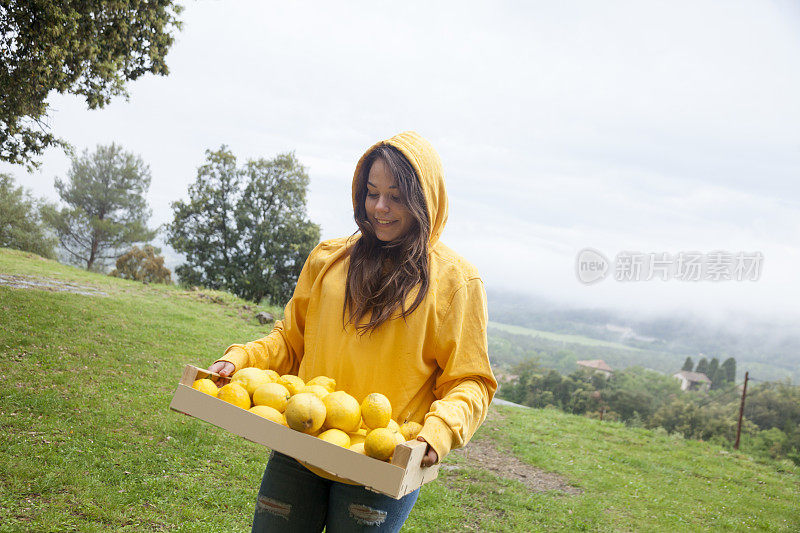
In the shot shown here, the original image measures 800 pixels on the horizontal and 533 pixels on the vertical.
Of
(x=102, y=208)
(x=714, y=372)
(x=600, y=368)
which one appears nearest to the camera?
(x=600, y=368)

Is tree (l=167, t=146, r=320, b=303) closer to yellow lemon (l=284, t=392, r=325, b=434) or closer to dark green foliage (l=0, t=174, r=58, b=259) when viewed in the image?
dark green foliage (l=0, t=174, r=58, b=259)

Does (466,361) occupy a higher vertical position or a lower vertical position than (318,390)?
higher

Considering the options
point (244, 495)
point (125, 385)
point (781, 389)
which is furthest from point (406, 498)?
point (781, 389)

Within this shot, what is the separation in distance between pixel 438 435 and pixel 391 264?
2.59 ft

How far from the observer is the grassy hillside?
4.81m

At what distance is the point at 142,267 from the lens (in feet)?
70.1

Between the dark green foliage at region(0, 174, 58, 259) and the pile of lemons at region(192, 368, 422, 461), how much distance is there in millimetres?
33455

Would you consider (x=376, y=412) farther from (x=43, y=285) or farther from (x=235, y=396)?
(x=43, y=285)

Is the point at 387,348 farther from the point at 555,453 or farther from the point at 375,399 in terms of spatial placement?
the point at 555,453

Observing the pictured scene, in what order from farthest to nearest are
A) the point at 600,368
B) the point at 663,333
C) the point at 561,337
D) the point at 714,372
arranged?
1. the point at 663,333
2. the point at 561,337
3. the point at 714,372
4. the point at 600,368

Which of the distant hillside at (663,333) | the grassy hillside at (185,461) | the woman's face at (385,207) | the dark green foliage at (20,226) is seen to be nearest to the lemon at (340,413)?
the woman's face at (385,207)

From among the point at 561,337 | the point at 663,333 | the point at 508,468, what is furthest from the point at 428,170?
the point at 663,333

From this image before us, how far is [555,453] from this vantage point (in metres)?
9.82

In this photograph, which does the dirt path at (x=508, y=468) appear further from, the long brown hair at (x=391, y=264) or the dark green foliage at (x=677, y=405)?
the dark green foliage at (x=677, y=405)
